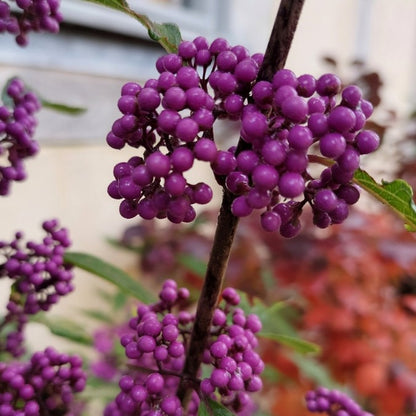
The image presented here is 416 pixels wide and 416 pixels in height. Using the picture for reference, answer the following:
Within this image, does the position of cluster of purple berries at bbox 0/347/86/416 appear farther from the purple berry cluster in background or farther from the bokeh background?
the bokeh background

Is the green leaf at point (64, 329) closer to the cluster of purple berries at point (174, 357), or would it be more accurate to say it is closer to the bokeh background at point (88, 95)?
the cluster of purple berries at point (174, 357)

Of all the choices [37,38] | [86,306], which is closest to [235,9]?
[37,38]

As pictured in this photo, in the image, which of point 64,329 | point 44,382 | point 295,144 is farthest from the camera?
point 64,329

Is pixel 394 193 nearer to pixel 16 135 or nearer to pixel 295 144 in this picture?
pixel 295 144

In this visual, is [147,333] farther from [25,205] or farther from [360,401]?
[360,401]

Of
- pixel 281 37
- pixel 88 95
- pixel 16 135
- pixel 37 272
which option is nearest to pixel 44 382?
pixel 37 272

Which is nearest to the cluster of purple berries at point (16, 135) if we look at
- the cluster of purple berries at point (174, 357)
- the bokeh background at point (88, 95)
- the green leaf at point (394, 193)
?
the cluster of purple berries at point (174, 357)

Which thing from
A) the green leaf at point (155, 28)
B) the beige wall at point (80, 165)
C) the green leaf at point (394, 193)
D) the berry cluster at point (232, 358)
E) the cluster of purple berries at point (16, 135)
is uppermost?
the green leaf at point (155, 28)
